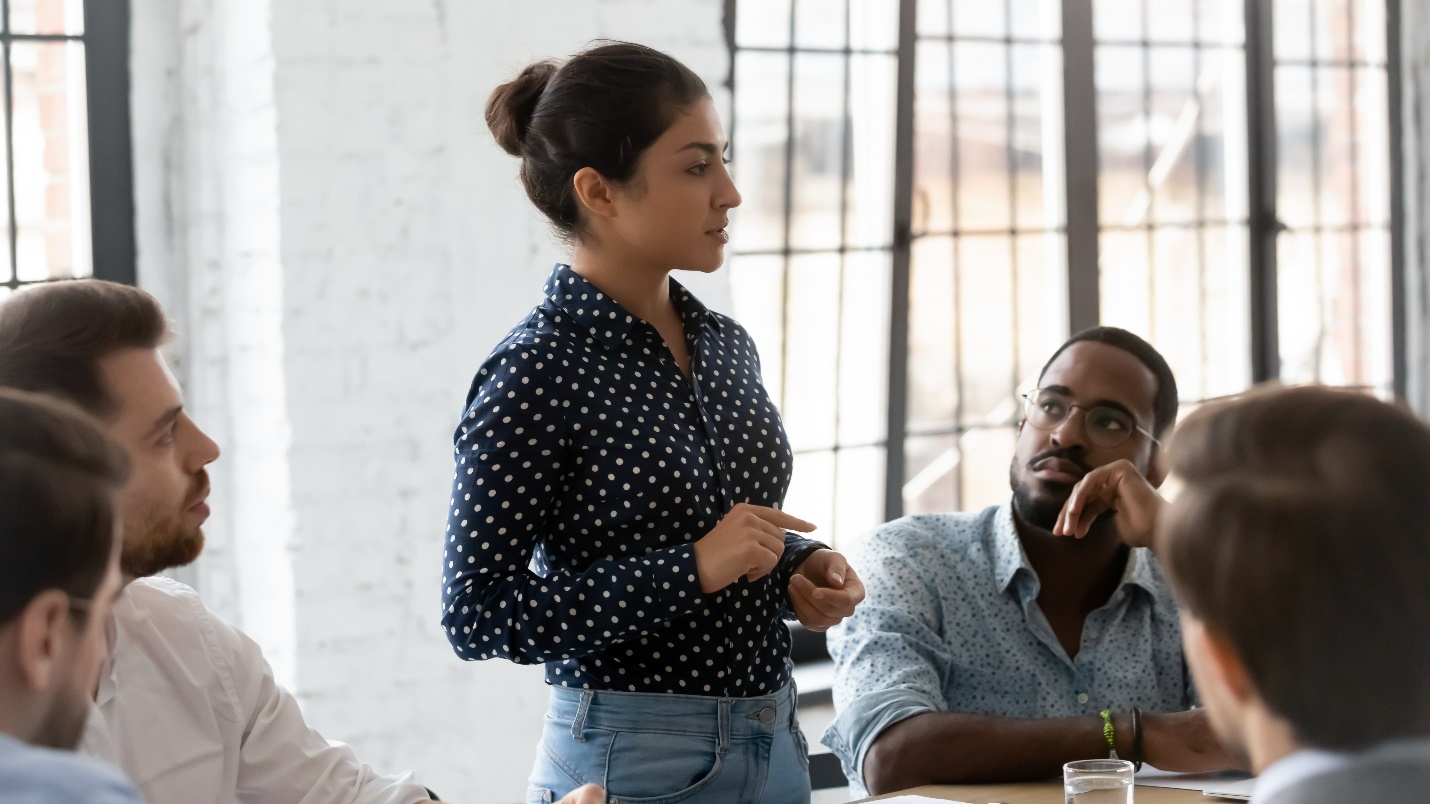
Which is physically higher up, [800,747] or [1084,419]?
→ [1084,419]

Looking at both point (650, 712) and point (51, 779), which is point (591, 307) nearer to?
point (650, 712)

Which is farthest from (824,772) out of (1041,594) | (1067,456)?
(1067,456)

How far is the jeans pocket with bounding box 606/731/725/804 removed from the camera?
5.33 feet

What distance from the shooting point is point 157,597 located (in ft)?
5.03

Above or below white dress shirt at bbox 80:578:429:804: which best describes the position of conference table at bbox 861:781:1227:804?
below

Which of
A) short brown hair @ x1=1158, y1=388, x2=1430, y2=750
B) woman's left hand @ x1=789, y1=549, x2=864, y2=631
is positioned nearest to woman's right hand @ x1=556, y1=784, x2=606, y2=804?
woman's left hand @ x1=789, y1=549, x2=864, y2=631

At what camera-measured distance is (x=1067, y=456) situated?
2.14 m

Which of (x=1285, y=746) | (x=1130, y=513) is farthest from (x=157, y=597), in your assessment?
(x=1130, y=513)

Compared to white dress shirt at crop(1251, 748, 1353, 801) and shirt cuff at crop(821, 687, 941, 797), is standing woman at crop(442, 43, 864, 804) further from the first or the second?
white dress shirt at crop(1251, 748, 1353, 801)

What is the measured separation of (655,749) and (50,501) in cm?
91

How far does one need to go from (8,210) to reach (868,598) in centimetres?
168

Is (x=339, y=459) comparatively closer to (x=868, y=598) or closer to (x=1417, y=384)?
(x=868, y=598)

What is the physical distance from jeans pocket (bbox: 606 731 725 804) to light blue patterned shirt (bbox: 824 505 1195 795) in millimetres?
373

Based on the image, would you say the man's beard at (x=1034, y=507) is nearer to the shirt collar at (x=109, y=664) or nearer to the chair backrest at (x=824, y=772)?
the chair backrest at (x=824, y=772)
